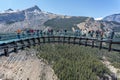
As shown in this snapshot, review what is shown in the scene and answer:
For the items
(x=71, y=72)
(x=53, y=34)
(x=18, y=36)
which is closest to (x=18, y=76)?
(x=71, y=72)

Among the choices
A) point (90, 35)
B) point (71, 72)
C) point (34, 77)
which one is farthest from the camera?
point (71, 72)

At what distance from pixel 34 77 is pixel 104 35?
130085mm

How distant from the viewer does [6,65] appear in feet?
617

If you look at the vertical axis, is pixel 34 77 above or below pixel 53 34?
below

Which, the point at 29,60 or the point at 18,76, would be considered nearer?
the point at 18,76

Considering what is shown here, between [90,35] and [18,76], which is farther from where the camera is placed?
[18,76]

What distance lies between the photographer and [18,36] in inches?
1737

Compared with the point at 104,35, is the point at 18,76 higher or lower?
lower

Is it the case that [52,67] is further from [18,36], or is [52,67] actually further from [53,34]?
[18,36]

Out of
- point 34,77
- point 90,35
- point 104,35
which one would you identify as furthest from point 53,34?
point 34,77

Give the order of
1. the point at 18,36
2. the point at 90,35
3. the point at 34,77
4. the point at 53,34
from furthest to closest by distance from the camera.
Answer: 1. the point at 34,77
2. the point at 53,34
3. the point at 90,35
4. the point at 18,36

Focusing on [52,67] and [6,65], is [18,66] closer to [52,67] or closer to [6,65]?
[6,65]

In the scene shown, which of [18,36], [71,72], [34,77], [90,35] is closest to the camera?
[18,36]

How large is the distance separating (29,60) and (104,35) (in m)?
147
